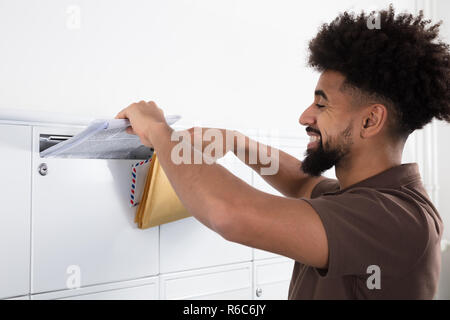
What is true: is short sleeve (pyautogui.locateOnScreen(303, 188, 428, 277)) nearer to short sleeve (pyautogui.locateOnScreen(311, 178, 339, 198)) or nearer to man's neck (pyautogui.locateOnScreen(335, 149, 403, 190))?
man's neck (pyautogui.locateOnScreen(335, 149, 403, 190))

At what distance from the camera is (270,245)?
69cm

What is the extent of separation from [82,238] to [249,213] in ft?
2.04

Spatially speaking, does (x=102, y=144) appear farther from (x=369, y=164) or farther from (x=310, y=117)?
(x=369, y=164)

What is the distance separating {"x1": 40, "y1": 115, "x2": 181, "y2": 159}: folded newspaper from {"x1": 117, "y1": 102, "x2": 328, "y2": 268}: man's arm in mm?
201

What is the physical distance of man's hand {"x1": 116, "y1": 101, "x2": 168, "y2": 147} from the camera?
805 millimetres

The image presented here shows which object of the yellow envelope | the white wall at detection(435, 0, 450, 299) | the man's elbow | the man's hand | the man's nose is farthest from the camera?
the white wall at detection(435, 0, 450, 299)

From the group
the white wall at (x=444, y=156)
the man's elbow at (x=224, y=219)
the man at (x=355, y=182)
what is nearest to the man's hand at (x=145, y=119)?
the man at (x=355, y=182)

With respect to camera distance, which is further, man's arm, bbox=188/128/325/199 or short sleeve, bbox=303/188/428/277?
man's arm, bbox=188/128/325/199

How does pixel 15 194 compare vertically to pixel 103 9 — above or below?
below

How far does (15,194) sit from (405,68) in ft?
2.95
